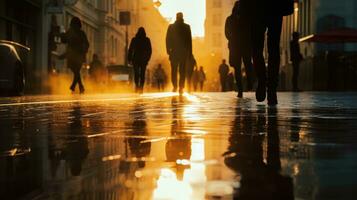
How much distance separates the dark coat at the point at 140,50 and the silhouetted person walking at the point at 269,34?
35.8 feet

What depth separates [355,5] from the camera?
3291 cm

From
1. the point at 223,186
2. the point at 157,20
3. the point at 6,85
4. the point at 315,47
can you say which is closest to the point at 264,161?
the point at 223,186

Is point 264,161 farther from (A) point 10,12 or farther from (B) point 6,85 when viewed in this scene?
(A) point 10,12

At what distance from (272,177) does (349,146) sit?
4.17 feet

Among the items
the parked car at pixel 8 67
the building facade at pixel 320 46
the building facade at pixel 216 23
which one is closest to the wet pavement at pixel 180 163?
the parked car at pixel 8 67

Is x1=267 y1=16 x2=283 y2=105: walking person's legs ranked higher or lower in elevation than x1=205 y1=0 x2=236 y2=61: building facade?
lower

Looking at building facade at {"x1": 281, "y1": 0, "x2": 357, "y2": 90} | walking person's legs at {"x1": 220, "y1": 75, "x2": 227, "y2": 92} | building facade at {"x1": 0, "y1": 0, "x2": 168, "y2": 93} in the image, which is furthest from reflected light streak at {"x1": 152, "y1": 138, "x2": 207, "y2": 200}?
walking person's legs at {"x1": 220, "y1": 75, "x2": 227, "y2": 92}

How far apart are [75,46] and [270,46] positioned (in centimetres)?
1237

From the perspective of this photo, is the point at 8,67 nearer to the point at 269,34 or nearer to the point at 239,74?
the point at 239,74

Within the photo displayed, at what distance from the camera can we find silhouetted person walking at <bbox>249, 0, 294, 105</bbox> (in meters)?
8.87

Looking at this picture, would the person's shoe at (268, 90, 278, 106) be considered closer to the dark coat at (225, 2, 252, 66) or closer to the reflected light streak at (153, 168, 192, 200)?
the dark coat at (225, 2, 252, 66)

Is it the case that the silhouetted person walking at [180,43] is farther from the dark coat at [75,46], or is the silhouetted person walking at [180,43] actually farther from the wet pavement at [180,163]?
the wet pavement at [180,163]

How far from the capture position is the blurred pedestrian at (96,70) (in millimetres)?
33031

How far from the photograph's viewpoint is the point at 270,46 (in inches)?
350
